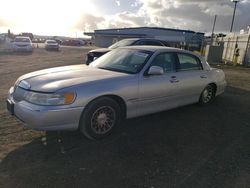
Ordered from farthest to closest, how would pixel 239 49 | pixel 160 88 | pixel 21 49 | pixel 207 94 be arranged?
pixel 21 49, pixel 239 49, pixel 207 94, pixel 160 88

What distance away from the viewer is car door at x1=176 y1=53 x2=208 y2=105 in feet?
17.4

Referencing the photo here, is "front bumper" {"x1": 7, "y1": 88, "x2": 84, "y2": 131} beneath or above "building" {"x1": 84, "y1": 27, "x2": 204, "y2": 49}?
beneath

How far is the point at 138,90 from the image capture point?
14.4 ft

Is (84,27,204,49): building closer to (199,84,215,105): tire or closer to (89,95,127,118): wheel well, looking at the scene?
(199,84,215,105): tire

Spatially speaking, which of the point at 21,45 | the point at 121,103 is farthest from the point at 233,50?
the point at 121,103

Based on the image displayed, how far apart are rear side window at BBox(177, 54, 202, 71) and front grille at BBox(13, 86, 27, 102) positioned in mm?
3094

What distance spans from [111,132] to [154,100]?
1.06 metres

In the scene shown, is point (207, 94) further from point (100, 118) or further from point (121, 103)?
point (100, 118)

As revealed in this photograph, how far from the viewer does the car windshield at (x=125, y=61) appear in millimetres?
4641

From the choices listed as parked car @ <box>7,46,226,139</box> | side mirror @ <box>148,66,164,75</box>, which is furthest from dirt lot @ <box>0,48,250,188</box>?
side mirror @ <box>148,66,164,75</box>

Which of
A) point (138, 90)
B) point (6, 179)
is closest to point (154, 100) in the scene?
point (138, 90)

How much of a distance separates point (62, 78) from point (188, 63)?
9.68 feet

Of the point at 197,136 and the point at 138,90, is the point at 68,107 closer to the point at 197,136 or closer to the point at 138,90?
the point at 138,90

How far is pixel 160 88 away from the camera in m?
4.74
